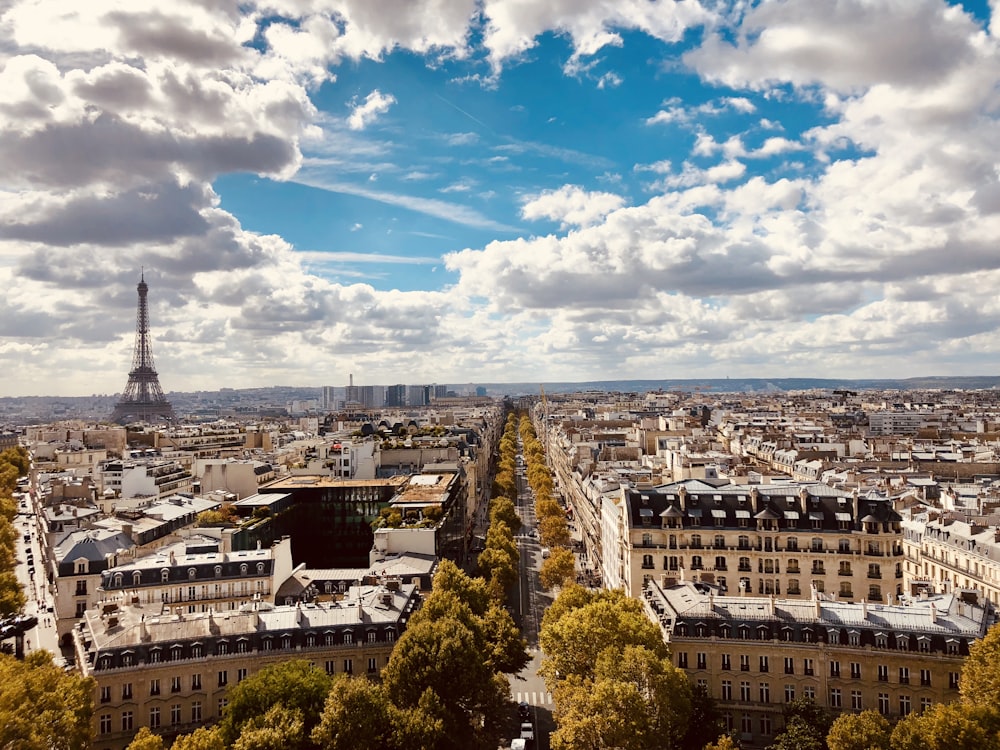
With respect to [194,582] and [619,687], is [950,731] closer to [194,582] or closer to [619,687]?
[619,687]

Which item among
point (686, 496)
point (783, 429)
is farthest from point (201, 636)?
point (783, 429)

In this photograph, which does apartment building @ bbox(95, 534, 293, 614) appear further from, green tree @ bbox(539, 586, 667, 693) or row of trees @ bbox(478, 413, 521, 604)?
green tree @ bbox(539, 586, 667, 693)

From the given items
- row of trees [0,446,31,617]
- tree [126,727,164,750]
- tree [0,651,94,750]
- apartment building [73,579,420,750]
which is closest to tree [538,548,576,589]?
apartment building [73,579,420,750]

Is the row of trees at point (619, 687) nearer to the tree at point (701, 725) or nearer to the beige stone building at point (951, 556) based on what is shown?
the tree at point (701, 725)

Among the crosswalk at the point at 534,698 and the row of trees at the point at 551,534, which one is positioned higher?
the row of trees at the point at 551,534

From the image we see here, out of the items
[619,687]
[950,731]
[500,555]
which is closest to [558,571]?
[500,555]

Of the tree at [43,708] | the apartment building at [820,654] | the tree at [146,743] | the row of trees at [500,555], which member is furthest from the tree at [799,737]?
the tree at [43,708]

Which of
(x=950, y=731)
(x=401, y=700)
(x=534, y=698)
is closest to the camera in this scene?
(x=950, y=731)
